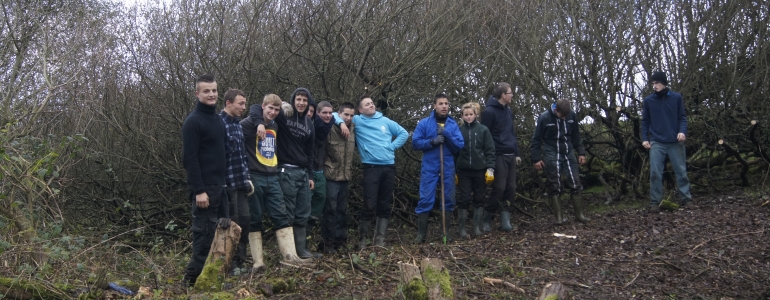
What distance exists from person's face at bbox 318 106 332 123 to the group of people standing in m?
0.01

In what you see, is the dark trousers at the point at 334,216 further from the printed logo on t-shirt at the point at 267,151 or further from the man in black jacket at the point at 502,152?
the man in black jacket at the point at 502,152

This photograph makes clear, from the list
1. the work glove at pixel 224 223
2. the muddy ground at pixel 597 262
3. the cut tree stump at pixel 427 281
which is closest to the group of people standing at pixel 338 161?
the work glove at pixel 224 223

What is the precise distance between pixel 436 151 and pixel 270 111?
7.36 ft

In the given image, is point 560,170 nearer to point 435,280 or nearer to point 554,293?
point 554,293

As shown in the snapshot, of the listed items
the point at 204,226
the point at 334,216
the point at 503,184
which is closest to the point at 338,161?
the point at 334,216

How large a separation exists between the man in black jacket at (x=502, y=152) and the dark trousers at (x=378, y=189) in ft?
4.33

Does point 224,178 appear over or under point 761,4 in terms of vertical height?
under

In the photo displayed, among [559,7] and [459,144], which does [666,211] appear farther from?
[559,7]

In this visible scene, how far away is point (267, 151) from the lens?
634cm

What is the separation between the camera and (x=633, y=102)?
1016 centimetres

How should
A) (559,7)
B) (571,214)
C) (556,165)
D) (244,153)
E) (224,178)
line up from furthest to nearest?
1. (559,7)
2. (571,214)
3. (556,165)
4. (244,153)
5. (224,178)

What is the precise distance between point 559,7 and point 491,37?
3.56 feet

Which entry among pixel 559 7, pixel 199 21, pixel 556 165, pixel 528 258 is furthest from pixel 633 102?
pixel 199 21

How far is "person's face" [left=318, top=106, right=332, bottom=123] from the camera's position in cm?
715
